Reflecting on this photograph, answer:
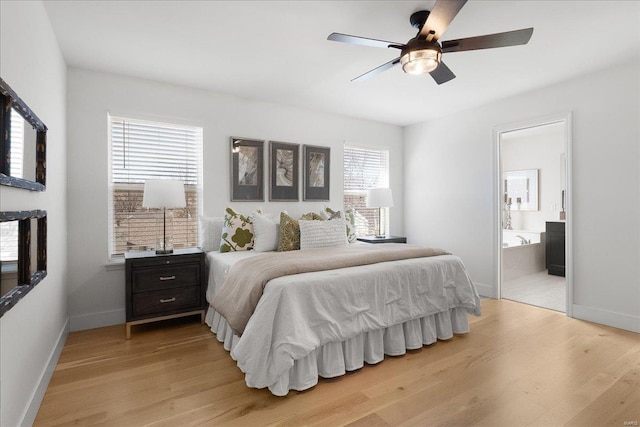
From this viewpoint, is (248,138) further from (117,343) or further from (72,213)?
(117,343)

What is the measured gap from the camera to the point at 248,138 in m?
3.97

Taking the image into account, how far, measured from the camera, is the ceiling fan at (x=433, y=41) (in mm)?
1893

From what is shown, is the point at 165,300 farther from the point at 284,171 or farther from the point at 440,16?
the point at 440,16

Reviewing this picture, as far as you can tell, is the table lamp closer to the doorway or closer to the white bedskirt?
the doorway

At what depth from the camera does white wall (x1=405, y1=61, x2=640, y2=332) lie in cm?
308

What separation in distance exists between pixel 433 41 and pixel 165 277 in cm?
289

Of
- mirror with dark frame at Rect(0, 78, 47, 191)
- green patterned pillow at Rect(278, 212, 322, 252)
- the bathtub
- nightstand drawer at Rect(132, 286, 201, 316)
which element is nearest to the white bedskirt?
nightstand drawer at Rect(132, 286, 201, 316)

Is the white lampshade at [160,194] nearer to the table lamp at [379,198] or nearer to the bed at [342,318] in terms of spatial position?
the bed at [342,318]

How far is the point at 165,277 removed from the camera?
9.99ft

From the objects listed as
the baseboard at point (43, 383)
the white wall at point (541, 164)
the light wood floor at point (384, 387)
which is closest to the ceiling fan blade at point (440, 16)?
the light wood floor at point (384, 387)

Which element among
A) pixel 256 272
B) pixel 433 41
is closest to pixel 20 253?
pixel 256 272

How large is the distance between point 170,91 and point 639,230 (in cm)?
475

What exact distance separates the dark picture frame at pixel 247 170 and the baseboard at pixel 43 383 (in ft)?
6.57

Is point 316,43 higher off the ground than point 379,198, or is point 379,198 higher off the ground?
point 316,43
